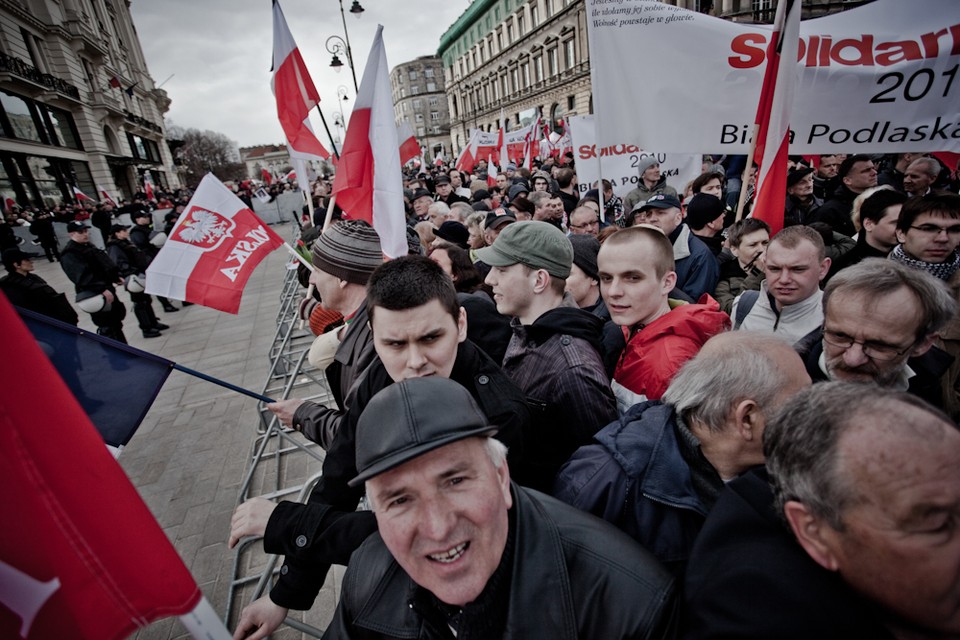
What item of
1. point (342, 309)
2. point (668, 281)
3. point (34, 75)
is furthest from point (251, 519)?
point (34, 75)

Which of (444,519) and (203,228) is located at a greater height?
(203,228)

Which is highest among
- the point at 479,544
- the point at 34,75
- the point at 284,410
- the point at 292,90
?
the point at 34,75

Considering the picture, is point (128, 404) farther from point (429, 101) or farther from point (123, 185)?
point (429, 101)

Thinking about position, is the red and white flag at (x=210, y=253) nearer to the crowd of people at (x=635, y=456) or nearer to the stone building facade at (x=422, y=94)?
the crowd of people at (x=635, y=456)

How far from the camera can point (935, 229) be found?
8.30 ft

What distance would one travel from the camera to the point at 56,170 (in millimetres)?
28172

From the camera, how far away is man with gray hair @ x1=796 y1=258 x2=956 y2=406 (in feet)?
5.50

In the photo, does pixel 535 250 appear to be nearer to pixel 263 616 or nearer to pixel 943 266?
pixel 263 616

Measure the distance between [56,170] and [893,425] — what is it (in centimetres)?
4043

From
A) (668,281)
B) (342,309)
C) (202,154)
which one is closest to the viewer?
(668,281)

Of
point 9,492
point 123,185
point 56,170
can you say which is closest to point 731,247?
point 9,492

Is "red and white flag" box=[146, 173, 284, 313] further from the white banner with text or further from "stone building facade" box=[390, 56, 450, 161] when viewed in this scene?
"stone building facade" box=[390, 56, 450, 161]

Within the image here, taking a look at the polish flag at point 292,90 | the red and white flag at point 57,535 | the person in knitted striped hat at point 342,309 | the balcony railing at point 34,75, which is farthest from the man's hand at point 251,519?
the balcony railing at point 34,75

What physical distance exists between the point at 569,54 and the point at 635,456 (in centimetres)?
4999
